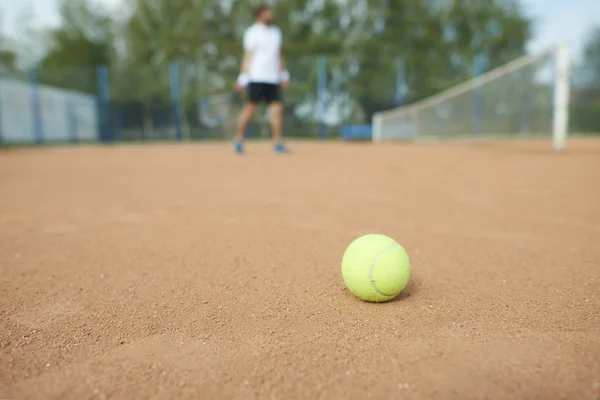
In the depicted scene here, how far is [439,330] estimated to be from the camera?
1.50 meters

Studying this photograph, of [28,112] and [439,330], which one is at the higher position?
[28,112]

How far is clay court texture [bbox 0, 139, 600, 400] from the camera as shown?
1.24m

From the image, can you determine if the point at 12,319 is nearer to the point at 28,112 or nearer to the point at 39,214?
the point at 39,214

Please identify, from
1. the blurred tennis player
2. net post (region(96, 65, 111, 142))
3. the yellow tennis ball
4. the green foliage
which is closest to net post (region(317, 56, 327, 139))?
the green foliage

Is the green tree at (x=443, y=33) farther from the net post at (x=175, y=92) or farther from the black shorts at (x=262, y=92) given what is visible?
the black shorts at (x=262, y=92)

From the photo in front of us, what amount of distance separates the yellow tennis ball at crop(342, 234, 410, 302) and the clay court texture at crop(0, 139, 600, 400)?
0.06 m

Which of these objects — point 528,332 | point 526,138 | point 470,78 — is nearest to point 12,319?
point 528,332

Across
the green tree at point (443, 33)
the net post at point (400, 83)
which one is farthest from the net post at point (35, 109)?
the green tree at point (443, 33)

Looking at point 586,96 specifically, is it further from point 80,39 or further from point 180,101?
point 80,39

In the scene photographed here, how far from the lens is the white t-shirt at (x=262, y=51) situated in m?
7.06

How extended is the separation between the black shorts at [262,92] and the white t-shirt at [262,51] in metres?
0.07

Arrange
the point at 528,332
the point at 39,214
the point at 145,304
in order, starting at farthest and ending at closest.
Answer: the point at 39,214 → the point at 145,304 → the point at 528,332

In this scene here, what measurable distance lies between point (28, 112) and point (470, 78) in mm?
15285

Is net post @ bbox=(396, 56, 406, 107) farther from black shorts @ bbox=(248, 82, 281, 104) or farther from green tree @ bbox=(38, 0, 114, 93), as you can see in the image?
green tree @ bbox=(38, 0, 114, 93)
